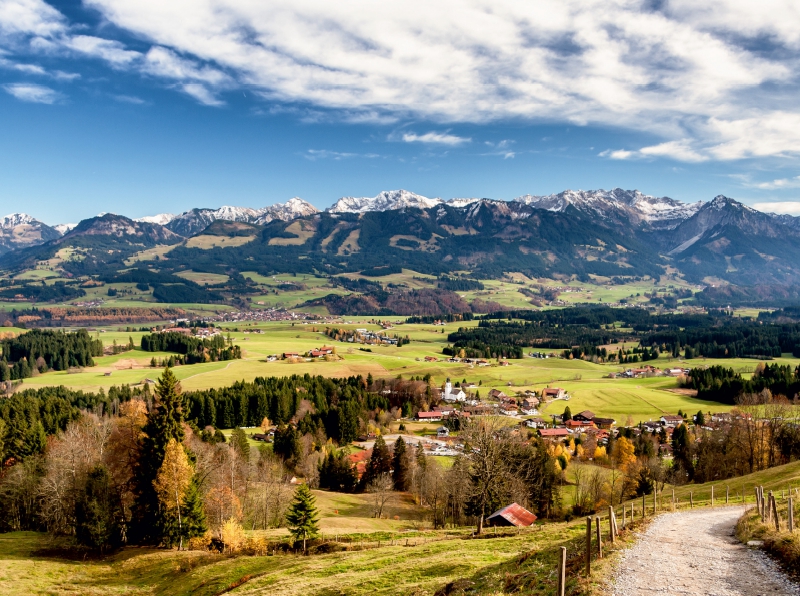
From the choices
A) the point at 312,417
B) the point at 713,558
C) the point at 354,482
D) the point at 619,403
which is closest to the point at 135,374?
the point at 312,417

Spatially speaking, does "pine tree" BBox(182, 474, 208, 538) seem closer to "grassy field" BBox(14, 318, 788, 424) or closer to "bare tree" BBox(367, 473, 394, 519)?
"bare tree" BBox(367, 473, 394, 519)

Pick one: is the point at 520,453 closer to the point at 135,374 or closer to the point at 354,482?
the point at 354,482

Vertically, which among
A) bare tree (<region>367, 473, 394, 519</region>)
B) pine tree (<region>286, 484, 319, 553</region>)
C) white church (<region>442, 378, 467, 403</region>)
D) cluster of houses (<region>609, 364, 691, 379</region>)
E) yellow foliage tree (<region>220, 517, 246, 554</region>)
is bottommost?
bare tree (<region>367, 473, 394, 519</region>)

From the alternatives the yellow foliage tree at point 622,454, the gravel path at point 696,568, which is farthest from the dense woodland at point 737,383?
the gravel path at point 696,568

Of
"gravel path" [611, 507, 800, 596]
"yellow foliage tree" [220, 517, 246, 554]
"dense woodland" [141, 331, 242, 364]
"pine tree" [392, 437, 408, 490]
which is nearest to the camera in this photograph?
"gravel path" [611, 507, 800, 596]

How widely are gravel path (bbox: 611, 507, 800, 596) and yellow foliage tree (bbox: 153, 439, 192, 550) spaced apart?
35078 mm

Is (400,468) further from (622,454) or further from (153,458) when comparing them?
(153,458)

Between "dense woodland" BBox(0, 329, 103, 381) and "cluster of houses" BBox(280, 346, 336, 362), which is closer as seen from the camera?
"dense woodland" BBox(0, 329, 103, 381)

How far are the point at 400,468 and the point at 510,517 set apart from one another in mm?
31275

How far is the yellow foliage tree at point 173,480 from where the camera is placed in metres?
42.2

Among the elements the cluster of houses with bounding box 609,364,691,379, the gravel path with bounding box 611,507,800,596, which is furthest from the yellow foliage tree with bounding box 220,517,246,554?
the cluster of houses with bounding box 609,364,691,379

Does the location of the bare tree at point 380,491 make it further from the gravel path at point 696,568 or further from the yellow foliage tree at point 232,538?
the gravel path at point 696,568

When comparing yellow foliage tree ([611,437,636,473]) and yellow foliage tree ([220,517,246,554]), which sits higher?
yellow foliage tree ([220,517,246,554])

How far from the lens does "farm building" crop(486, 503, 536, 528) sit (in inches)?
1807
